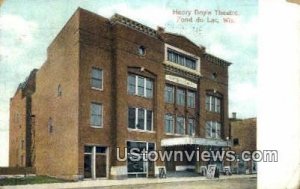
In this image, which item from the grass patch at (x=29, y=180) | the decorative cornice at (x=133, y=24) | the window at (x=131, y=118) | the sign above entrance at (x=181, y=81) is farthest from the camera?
the sign above entrance at (x=181, y=81)

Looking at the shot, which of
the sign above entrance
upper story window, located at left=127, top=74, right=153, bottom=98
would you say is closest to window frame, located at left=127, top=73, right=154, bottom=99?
upper story window, located at left=127, top=74, right=153, bottom=98

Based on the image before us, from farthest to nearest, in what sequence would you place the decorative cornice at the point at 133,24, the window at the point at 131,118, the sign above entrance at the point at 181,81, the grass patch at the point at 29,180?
the sign above entrance at the point at 181,81, the window at the point at 131,118, the decorative cornice at the point at 133,24, the grass patch at the point at 29,180

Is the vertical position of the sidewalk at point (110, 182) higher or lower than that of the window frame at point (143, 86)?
lower

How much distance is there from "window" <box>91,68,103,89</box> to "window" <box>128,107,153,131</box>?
0.21 m

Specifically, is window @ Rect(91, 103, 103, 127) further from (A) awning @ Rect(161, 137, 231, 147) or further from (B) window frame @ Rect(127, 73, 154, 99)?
(A) awning @ Rect(161, 137, 231, 147)

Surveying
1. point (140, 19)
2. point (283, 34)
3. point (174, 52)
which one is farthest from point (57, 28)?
point (283, 34)

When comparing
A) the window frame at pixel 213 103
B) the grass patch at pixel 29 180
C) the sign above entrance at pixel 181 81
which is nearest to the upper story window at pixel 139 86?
the sign above entrance at pixel 181 81

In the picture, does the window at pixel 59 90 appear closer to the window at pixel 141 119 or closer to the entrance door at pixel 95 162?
the entrance door at pixel 95 162

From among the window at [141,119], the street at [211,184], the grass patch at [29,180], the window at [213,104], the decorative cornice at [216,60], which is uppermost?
the decorative cornice at [216,60]

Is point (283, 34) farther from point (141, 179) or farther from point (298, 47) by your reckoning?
point (141, 179)

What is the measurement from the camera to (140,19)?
3053 mm

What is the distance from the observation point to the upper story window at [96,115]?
3096 millimetres

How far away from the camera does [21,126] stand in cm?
303

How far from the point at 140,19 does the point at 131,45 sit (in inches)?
7.5
